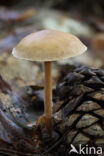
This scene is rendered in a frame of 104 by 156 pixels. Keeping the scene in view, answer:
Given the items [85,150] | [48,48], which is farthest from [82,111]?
[48,48]

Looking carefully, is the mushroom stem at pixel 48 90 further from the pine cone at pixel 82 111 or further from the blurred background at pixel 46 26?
the blurred background at pixel 46 26

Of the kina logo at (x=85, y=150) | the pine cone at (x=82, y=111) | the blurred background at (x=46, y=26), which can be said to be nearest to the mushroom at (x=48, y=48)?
the pine cone at (x=82, y=111)

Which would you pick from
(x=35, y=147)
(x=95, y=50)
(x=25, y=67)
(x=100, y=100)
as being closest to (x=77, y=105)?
(x=100, y=100)

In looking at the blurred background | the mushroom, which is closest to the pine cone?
the mushroom

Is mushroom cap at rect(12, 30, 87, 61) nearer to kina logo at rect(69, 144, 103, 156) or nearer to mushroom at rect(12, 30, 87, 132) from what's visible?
mushroom at rect(12, 30, 87, 132)

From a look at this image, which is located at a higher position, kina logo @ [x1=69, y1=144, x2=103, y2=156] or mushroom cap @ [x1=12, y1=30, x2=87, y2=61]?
mushroom cap @ [x1=12, y1=30, x2=87, y2=61]

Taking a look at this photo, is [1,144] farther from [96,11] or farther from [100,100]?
[96,11]
